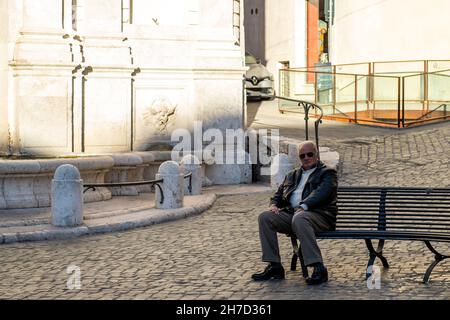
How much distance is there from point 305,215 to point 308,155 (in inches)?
24.5

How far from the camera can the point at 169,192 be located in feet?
45.0

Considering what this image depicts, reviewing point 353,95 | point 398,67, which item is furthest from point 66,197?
point 398,67

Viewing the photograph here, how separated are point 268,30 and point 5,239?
28540 millimetres

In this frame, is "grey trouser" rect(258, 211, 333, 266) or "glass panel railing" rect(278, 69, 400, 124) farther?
"glass panel railing" rect(278, 69, 400, 124)

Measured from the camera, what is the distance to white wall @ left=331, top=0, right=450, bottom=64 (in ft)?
88.7

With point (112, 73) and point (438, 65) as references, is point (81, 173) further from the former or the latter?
point (438, 65)

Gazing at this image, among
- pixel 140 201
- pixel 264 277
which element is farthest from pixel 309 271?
pixel 140 201

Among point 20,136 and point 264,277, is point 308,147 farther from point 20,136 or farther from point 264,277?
point 20,136

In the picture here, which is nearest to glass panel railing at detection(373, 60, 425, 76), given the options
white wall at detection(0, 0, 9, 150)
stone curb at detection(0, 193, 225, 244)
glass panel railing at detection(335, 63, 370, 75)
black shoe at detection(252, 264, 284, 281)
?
glass panel railing at detection(335, 63, 370, 75)

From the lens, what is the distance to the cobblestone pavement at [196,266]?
8531mm

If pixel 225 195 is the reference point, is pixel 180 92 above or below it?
above

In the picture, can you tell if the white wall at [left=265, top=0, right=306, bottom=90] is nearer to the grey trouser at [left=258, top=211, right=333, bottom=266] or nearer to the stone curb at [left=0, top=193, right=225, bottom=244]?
the stone curb at [left=0, top=193, right=225, bottom=244]

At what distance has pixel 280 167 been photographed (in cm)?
1588

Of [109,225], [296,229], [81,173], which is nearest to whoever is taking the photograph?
[296,229]
